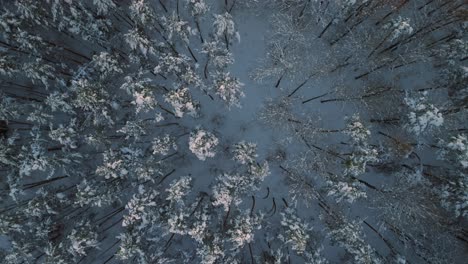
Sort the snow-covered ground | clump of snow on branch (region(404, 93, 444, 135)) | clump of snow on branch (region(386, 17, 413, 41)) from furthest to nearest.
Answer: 1. clump of snow on branch (region(386, 17, 413, 41))
2. the snow-covered ground
3. clump of snow on branch (region(404, 93, 444, 135))

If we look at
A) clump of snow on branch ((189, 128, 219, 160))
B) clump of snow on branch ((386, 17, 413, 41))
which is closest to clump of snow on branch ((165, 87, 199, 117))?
clump of snow on branch ((189, 128, 219, 160))

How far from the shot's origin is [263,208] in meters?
23.3

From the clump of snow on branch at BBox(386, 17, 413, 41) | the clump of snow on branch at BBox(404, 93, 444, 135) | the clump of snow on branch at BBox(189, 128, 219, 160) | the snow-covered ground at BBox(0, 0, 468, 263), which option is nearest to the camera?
the clump of snow on branch at BBox(404, 93, 444, 135)

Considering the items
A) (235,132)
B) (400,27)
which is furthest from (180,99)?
(400,27)

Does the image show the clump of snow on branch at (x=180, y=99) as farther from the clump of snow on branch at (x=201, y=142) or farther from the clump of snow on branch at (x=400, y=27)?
the clump of snow on branch at (x=400, y=27)

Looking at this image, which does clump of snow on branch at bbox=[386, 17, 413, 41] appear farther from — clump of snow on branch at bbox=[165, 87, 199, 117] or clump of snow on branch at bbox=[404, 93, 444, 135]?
clump of snow on branch at bbox=[165, 87, 199, 117]

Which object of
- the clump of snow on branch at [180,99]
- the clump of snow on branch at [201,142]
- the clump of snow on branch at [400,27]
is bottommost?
the clump of snow on branch at [201,142]

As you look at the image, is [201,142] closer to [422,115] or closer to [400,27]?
[422,115]

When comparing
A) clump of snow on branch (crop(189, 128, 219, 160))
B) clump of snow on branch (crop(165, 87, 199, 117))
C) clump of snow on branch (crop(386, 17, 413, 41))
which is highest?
clump of snow on branch (crop(386, 17, 413, 41))

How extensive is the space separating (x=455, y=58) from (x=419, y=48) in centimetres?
217

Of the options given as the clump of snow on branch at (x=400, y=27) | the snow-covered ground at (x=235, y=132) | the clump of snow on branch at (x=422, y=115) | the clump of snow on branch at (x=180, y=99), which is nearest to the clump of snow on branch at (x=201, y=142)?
the snow-covered ground at (x=235, y=132)

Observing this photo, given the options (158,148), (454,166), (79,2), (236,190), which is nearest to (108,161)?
(158,148)

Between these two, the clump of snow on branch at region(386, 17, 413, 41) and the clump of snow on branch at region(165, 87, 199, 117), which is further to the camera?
the clump of snow on branch at region(386, 17, 413, 41)

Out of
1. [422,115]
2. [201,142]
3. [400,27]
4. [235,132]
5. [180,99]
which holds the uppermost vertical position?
[400,27]
